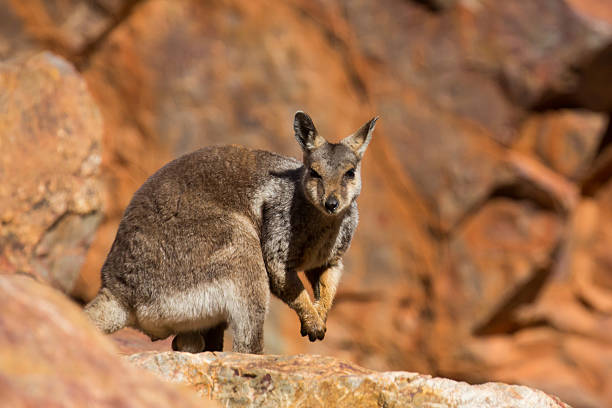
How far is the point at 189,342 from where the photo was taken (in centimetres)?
614

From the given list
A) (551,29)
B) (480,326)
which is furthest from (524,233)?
(551,29)

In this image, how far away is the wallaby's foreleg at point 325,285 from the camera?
609 cm

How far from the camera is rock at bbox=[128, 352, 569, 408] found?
4273 mm

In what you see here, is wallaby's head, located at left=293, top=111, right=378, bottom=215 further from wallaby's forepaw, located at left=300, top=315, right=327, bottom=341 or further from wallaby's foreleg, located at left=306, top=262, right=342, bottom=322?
wallaby's forepaw, located at left=300, top=315, right=327, bottom=341

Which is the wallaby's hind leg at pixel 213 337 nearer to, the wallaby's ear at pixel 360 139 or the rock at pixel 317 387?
the rock at pixel 317 387

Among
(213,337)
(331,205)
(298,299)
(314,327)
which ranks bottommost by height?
(213,337)

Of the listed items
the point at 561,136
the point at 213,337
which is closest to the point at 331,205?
the point at 213,337

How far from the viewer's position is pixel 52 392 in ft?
8.36

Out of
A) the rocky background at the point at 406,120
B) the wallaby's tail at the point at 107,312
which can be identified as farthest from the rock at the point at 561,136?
the wallaby's tail at the point at 107,312

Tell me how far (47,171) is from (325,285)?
3427 millimetres

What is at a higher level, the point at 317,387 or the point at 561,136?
the point at 561,136

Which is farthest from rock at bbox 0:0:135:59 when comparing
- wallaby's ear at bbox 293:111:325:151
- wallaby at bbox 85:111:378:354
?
wallaby's ear at bbox 293:111:325:151

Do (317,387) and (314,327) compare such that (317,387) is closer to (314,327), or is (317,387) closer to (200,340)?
(314,327)

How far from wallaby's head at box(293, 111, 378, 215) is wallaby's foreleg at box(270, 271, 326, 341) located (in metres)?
0.64
